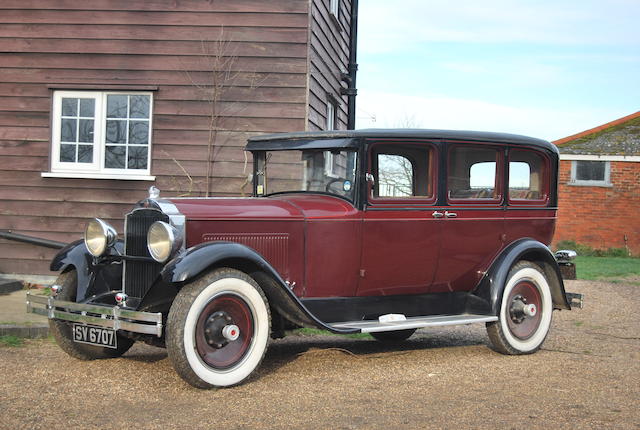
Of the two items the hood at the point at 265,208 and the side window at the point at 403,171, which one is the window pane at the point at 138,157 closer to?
the hood at the point at 265,208

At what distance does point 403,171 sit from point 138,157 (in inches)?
191

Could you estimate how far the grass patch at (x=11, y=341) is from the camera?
6.34m

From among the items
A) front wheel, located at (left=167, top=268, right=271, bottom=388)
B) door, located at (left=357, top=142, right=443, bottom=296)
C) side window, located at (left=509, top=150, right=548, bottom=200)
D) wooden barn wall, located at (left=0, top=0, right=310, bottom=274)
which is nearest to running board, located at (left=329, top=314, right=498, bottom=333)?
door, located at (left=357, top=142, right=443, bottom=296)

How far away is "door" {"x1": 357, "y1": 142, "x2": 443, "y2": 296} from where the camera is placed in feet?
19.4

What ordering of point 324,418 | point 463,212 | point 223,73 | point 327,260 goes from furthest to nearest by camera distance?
point 223,73 → point 463,212 → point 327,260 → point 324,418

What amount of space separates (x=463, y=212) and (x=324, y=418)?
8.73ft

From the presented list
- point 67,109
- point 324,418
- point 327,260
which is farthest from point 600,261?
point 324,418

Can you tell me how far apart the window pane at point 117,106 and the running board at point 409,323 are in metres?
5.44

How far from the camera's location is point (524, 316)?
21.5ft

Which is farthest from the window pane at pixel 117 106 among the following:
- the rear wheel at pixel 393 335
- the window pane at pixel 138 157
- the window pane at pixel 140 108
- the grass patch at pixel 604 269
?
the grass patch at pixel 604 269

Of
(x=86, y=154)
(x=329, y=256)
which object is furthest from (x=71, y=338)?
(x=86, y=154)

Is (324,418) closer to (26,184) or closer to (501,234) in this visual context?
(501,234)

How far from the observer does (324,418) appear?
421cm

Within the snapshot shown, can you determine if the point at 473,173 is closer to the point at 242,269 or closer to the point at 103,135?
the point at 242,269
